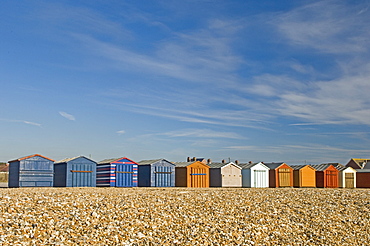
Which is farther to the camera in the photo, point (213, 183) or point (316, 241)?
point (213, 183)

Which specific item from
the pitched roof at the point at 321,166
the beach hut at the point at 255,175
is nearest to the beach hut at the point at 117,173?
the beach hut at the point at 255,175

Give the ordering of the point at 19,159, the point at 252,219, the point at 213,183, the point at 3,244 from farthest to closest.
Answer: the point at 213,183 < the point at 19,159 < the point at 252,219 < the point at 3,244

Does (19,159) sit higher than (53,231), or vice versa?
(19,159)

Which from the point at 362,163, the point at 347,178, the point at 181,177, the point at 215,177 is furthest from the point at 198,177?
the point at 362,163

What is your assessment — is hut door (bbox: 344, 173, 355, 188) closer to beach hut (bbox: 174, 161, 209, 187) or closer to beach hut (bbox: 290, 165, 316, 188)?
beach hut (bbox: 290, 165, 316, 188)

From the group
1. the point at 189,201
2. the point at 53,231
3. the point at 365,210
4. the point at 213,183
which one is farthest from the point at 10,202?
the point at 213,183

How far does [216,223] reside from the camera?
15.1m

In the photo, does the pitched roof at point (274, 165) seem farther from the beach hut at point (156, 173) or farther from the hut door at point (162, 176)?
the hut door at point (162, 176)

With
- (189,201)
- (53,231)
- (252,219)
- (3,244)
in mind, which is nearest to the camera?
(3,244)

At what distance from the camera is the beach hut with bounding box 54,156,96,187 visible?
115ft

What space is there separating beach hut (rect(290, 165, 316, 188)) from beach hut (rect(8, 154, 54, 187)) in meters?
29.7

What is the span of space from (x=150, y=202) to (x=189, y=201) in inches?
83.3

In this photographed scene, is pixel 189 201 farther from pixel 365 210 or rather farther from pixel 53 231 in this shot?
pixel 365 210

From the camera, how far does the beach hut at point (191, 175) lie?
4153 centimetres
